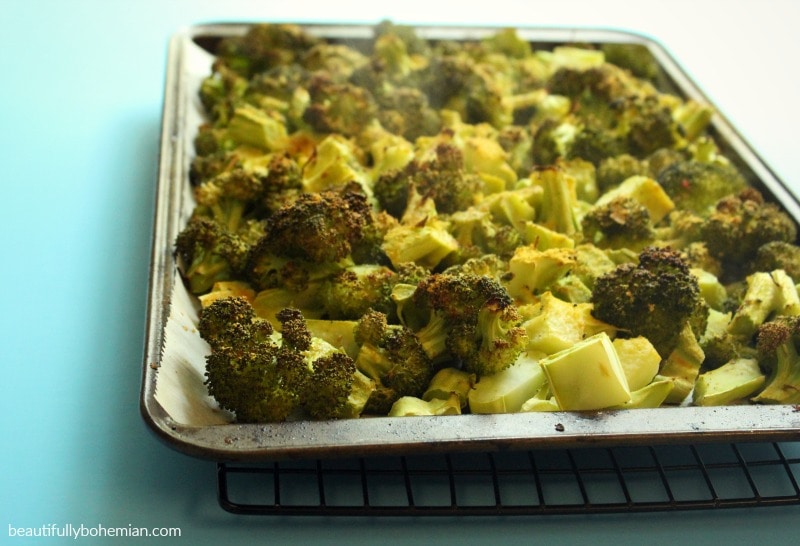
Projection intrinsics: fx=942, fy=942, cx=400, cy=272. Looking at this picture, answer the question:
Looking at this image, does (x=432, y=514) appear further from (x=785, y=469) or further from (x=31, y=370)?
(x=31, y=370)

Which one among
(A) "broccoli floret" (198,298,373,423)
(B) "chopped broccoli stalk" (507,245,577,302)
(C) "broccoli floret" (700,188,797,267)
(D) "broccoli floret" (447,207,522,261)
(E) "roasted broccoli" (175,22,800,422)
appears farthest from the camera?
(C) "broccoli floret" (700,188,797,267)

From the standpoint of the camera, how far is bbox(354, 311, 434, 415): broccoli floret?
5.98 ft

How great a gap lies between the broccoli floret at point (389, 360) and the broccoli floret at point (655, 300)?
1.39 ft

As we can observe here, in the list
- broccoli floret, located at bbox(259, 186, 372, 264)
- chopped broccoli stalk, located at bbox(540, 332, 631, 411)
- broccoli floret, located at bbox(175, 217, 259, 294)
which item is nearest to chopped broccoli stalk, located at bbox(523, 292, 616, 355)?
chopped broccoli stalk, located at bbox(540, 332, 631, 411)

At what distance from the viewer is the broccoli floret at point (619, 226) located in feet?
7.50

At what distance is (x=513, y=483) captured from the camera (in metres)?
1.79

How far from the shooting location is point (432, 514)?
66.1 inches

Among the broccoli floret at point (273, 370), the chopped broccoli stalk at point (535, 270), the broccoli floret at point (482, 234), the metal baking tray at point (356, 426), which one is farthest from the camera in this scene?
the broccoli floret at point (482, 234)

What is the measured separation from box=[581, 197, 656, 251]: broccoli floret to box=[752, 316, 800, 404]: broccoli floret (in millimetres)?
391

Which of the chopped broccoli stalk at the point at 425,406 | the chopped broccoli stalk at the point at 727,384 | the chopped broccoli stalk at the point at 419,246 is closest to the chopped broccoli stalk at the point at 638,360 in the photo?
the chopped broccoli stalk at the point at 727,384

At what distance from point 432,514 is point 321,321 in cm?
50

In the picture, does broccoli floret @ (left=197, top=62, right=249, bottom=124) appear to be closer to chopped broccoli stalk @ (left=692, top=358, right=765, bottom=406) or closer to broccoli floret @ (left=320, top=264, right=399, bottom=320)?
broccoli floret @ (left=320, top=264, right=399, bottom=320)

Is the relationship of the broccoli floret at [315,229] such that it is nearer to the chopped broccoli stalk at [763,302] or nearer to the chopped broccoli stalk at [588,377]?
the chopped broccoli stalk at [588,377]

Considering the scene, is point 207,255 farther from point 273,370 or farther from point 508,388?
point 508,388
